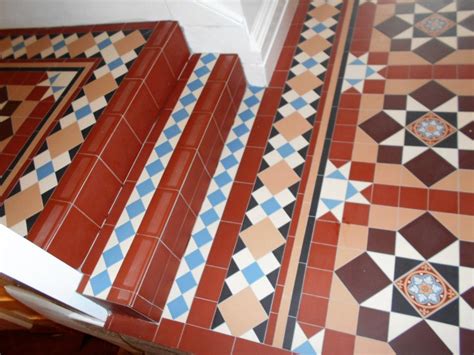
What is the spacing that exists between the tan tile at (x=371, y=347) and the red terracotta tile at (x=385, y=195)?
32.0 inches

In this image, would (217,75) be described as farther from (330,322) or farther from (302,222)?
(330,322)

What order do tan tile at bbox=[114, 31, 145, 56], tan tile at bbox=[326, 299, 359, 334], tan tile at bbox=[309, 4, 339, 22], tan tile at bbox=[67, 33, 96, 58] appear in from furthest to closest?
tan tile at bbox=[309, 4, 339, 22] → tan tile at bbox=[67, 33, 96, 58] → tan tile at bbox=[114, 31, 145, 56] → tan tile at bbox=[326, 299, 359, 334]

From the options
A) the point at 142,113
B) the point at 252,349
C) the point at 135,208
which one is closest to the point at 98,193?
the point at 135,208

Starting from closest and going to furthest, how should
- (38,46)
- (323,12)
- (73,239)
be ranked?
(73,239) < (38,46) < (323,12)

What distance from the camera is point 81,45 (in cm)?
313

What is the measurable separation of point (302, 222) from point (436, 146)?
1.01 metres

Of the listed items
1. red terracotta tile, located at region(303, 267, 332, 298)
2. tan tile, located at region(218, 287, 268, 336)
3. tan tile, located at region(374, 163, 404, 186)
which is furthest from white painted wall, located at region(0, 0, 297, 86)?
tan tile, located at region(218, 287, 268, 336)

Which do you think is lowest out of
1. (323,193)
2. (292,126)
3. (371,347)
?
(371,347)

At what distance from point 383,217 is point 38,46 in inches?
121

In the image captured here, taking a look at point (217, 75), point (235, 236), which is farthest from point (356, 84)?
point (235, 236)

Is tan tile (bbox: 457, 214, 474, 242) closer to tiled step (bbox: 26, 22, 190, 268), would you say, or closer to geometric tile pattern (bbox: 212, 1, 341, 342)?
geometric tile pattern (bbox: 212, 1, 341, 342)

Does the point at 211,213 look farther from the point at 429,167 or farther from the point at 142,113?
Answer: the point at 429,167

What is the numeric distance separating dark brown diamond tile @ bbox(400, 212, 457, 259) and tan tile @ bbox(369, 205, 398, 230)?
0.24ft

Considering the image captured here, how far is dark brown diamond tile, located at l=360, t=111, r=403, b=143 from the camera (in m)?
2.64
